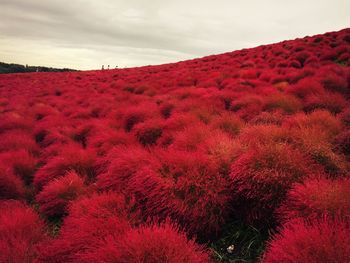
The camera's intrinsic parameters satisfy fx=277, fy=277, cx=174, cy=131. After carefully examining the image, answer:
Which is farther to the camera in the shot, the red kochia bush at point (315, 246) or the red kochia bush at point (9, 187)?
the red kochia bush at point (9, 187)

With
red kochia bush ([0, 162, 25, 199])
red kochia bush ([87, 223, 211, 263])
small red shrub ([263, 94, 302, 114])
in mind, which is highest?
small red shrub ([263, 94, 302, 114])

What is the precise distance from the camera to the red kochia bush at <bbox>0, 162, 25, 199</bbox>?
155 inches

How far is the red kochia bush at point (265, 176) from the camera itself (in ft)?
8.65

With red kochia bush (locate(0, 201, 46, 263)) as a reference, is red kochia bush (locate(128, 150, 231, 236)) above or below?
above

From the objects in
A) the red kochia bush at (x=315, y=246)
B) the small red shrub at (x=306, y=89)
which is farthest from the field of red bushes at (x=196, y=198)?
the small red shrub at (x=306, y=89)

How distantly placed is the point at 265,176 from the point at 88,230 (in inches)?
66.8

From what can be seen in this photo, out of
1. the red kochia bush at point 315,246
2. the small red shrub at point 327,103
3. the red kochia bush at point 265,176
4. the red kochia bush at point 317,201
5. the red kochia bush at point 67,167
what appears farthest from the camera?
the small red shrub at point 327,103

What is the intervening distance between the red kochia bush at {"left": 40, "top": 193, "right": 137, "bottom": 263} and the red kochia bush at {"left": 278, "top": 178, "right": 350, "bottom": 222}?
1418 millimetres

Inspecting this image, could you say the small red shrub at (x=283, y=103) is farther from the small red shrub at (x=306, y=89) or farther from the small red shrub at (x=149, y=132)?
the small red shrub at (x=149, y=132)

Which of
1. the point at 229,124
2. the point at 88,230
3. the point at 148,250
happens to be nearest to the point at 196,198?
the point at 148,250

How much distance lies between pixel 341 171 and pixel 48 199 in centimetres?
356

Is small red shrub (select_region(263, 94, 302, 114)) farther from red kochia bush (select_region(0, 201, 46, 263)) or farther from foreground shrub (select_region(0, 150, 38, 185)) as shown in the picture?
foreground shrub (select_region(0, 150, 38, 185))

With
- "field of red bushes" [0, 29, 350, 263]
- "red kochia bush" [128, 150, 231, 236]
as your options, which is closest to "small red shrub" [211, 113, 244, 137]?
"field of red bushes" [0, 29, 350, 263]

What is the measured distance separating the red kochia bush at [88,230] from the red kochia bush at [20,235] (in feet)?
0.45
